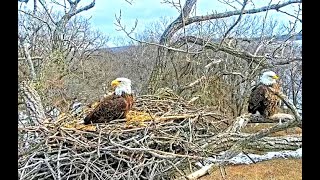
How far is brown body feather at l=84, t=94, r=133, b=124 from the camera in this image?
2.62 metres

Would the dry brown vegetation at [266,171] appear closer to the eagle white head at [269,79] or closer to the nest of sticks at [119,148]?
the eagle white head at [269,79]

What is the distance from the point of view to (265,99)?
3.16 metres

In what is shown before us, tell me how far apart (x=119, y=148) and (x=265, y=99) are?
1.61 m

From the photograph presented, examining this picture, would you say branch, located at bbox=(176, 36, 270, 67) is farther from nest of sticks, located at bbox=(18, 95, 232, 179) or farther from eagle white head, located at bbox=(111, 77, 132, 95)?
nest of sticks, located at bbox=(18, 95, 232, 179)

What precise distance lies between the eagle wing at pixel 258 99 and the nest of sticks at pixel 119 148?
0.65 m

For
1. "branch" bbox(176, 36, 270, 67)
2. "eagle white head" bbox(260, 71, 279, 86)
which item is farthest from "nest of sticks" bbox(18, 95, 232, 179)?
"branch" bbox(176, 36, 270, 67)

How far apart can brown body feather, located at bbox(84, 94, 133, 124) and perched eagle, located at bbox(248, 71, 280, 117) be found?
113 centimetres

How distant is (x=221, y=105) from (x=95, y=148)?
373 cm

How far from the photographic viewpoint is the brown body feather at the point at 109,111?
2.62m

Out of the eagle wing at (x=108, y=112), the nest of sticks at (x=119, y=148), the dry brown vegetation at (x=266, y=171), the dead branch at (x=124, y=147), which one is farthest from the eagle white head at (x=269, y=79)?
the dry brown vegetation at (x=266, y=171)

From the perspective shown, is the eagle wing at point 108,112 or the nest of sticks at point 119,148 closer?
the nest of sticks at point 119,148

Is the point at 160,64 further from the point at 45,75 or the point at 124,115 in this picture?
the point at 124,115
